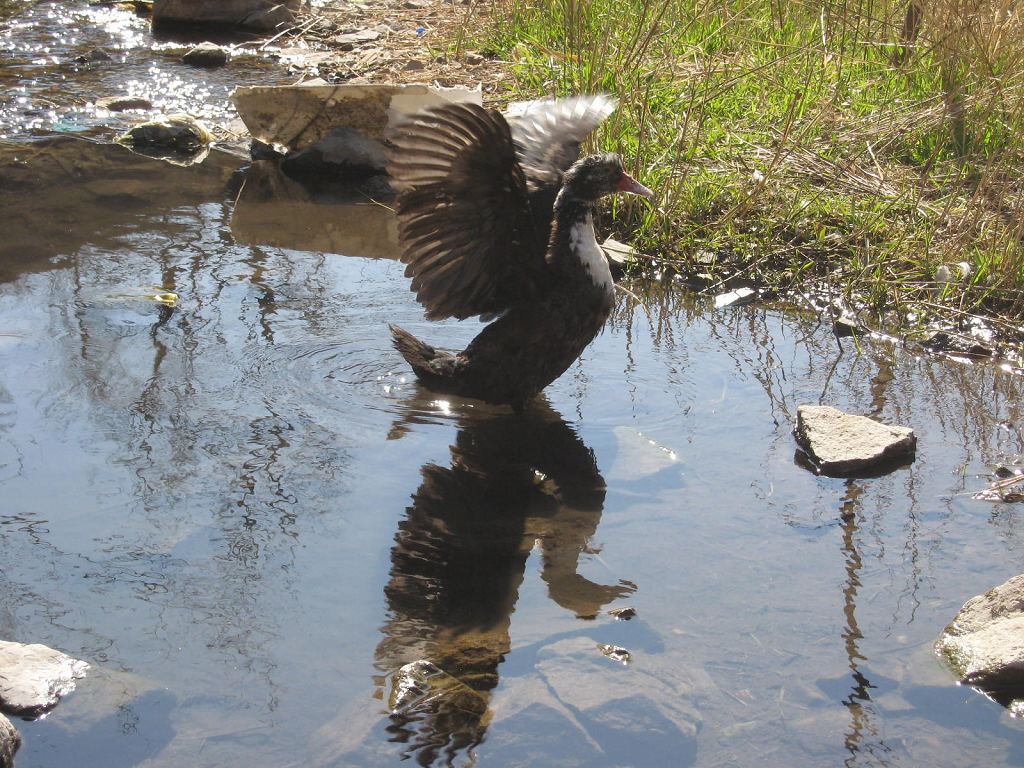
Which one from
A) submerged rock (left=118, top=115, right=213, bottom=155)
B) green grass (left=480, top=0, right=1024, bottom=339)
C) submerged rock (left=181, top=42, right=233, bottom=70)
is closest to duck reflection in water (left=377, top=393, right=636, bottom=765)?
green grass (left=480, top=0, right=1024, bottom=339)

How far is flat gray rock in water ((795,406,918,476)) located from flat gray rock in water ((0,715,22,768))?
8.28 feet

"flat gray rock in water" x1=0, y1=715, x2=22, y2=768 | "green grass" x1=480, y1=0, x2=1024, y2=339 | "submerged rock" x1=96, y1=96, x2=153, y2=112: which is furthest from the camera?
"submerged rock" x1=96, y1=96, x2=153, y2=112

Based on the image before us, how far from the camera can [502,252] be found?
13.2 ft

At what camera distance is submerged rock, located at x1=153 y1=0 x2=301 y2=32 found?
9734 millimetres

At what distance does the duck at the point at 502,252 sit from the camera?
376cm

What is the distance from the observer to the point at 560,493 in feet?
12.2

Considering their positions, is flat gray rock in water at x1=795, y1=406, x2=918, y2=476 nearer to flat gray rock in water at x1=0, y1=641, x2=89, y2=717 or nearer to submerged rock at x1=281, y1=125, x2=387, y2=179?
flat gray rock in water at x1=0, y1=641, x2=89, y2=717

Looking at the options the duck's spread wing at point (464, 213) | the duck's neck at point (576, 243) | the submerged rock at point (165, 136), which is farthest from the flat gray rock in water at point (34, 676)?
the submerged rock at point (165, 136)

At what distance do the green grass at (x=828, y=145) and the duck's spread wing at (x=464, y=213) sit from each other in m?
1.76

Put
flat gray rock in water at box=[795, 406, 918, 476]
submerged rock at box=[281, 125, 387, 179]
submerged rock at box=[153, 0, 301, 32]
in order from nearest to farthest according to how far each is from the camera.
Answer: flat gray rock in water at box=[795, 406, 918, 476] < submerged rock at box=[281, 125, 387, 179] < submerged rock at box=[153, 0, 301, 32]

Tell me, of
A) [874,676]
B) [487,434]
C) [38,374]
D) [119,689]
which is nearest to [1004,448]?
[874,676]

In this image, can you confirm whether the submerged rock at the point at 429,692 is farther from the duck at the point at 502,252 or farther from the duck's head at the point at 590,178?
the duck's head at the point at 590,178

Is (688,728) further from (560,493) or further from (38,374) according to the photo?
(38,374)

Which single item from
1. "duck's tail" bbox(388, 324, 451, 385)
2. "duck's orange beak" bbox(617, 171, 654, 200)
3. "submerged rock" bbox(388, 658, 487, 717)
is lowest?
"submerged rock" bbox(388, 658, 487, 717)
